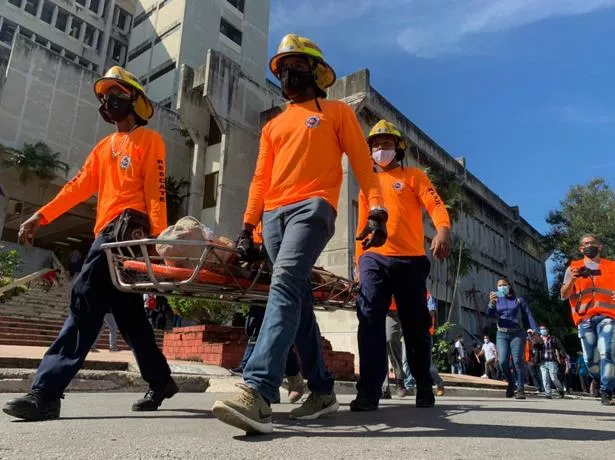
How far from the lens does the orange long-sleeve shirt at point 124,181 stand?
10.7 ft

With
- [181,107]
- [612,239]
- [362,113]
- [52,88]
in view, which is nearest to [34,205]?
[52,88]

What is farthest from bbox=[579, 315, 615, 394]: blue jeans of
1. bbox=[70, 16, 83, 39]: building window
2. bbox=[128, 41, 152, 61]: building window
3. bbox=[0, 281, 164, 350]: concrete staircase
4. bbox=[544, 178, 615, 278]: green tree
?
bbox=[70, 16, 83, 39]: building window

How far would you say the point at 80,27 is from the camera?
1614 inches

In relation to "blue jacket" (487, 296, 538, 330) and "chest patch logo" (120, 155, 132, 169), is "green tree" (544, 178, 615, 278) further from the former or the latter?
"chest patch logo" (120, 155, 132, 169)

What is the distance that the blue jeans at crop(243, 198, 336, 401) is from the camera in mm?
2279

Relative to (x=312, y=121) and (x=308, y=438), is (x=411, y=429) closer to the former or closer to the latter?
(x=308, y=438)

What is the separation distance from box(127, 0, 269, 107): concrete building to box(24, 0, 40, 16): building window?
719 centimetres

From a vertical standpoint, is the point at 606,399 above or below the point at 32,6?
below

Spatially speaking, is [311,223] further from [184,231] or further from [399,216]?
[399,216]

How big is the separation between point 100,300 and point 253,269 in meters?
0.98

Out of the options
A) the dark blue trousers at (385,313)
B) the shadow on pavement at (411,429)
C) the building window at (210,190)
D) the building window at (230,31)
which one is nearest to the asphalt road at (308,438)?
the shadow on pavement at (411,429)

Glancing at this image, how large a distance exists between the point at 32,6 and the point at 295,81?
43637 mm

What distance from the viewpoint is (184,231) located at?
280 cm

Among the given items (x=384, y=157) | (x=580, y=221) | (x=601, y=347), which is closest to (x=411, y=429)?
(x=384, y=157)
